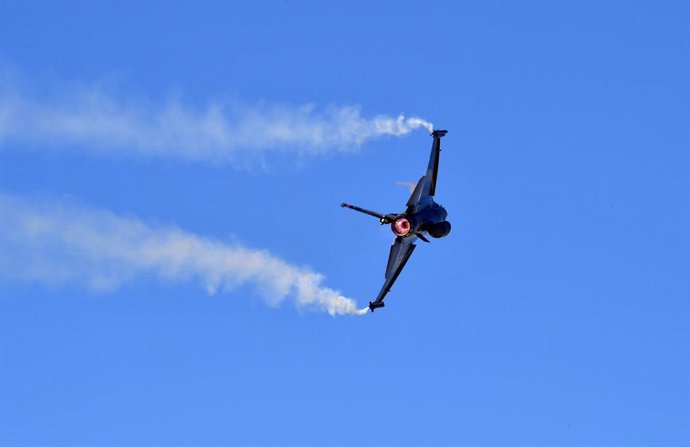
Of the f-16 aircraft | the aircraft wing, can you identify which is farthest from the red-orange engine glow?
the aircraft wing

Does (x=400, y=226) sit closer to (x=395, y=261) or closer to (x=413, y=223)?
(x=413, y=223)

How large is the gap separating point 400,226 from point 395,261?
5885 mm

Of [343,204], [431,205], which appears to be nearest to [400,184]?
[431,205]

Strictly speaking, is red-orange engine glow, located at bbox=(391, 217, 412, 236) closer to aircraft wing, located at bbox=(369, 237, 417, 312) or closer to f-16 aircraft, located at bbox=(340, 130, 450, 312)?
f-16 aircraft, located at bbox=(340, 130, 450, 312)

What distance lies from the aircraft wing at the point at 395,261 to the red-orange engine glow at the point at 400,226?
446 cm

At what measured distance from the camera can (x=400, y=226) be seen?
79938mm

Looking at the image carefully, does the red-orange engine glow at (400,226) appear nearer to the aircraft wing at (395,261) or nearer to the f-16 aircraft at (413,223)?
the f-16 aircraft at (413,223)

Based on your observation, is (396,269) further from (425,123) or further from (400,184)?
(425,123)

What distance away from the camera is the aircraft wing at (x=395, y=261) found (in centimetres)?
8469

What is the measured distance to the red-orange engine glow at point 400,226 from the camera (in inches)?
3145

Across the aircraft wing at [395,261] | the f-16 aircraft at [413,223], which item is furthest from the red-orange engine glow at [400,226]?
the aircraft wing at [395,261]

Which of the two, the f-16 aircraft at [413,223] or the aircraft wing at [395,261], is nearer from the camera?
the f-16 aircraft at [413,223]

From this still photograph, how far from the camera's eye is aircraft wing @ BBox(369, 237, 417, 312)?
278ft

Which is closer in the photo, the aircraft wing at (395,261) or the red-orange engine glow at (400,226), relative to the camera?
the red-orange engine glow at (400,226)
